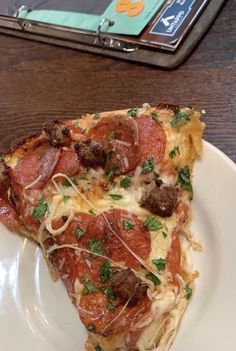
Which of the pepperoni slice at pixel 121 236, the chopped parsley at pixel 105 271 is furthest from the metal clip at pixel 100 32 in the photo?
the chopped parsley at pixel 105 271

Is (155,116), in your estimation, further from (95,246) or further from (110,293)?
(110,293)

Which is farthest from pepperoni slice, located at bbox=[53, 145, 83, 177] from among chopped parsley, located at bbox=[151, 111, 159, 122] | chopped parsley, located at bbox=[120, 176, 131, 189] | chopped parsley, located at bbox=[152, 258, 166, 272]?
chopped parsley, located at bbox=[152, 258, 166, 272]

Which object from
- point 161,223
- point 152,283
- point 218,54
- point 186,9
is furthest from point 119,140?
point 186,9

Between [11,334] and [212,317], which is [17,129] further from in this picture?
[212,317]

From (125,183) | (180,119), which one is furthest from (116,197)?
(180,119)

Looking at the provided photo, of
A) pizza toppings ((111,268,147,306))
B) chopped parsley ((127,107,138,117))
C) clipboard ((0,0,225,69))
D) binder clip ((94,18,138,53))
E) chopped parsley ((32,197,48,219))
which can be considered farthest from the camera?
binder clip ((94,18,138,53))

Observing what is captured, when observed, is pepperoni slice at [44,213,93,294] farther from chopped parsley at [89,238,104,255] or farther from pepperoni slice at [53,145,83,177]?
pepperoni slice at [53,145,83,177]
